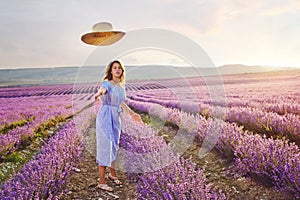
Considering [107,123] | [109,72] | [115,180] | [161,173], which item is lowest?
[115,180]

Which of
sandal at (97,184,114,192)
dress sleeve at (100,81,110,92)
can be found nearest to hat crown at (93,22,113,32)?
dress sleeve at (100,81,110,92)

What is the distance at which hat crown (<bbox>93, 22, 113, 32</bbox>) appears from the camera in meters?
4.09

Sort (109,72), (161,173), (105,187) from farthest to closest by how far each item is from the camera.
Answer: (109,72), (105,187), (161,173)

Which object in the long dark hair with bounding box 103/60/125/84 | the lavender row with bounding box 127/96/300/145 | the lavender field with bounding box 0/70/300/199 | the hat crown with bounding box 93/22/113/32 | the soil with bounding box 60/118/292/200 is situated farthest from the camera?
the hat crown with bounding box 93/22/113/32

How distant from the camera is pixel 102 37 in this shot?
418 cm

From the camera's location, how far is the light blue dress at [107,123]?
3.36 m

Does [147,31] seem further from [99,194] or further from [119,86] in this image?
[99,194]

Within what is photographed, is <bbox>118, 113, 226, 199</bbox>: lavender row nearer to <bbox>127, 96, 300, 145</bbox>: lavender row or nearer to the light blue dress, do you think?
the light blue dress

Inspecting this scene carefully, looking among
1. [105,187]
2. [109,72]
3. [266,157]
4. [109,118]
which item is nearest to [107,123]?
[109,118]

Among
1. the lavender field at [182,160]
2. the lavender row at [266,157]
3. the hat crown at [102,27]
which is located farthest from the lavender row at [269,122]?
the hat crown at [102,27]

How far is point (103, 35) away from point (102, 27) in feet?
0.37

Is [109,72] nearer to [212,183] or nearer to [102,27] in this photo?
[102,27]

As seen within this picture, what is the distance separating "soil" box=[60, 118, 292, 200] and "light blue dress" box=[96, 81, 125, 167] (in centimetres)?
34

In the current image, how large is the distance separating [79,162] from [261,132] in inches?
113
